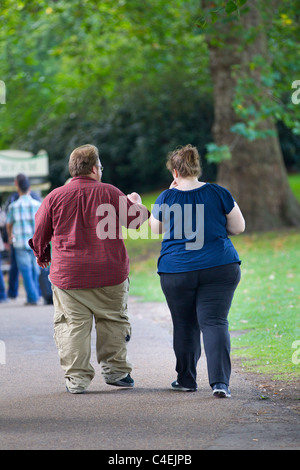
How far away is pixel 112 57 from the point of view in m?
33.3

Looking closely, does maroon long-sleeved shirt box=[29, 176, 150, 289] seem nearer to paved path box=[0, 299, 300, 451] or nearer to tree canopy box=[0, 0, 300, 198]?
paved path box=[0, 299, 300, 451]

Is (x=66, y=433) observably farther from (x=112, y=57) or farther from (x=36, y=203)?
(x=112, y=57)

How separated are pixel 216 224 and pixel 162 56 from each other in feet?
77.0

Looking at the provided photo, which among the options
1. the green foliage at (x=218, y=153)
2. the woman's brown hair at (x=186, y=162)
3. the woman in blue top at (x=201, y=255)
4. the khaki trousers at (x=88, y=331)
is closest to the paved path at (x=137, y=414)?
the khaki trousers at (x=88, y=331)

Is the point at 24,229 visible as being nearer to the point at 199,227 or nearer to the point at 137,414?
the point at 199,227

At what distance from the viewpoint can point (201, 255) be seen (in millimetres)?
6293

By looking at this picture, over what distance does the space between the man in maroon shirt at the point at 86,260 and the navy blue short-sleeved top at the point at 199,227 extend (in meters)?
0.39

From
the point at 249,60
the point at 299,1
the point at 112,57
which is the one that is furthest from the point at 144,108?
the point at 299,1

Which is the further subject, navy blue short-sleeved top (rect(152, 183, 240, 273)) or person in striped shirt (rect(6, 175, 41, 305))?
person in striped shirt (rect(6, 175, 41, 305))

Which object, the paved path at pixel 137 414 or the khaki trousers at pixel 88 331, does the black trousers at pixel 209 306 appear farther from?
the khaki trousers at pixel 88 331

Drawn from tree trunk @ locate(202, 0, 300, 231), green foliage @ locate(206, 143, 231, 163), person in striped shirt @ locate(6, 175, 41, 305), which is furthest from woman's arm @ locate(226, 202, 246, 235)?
tree trunk @ locate(202, 0, 300, 231)

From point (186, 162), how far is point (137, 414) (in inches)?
77.3

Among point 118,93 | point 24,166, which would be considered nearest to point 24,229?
point 24,166

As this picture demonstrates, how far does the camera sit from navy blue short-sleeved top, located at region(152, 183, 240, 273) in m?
6.30
